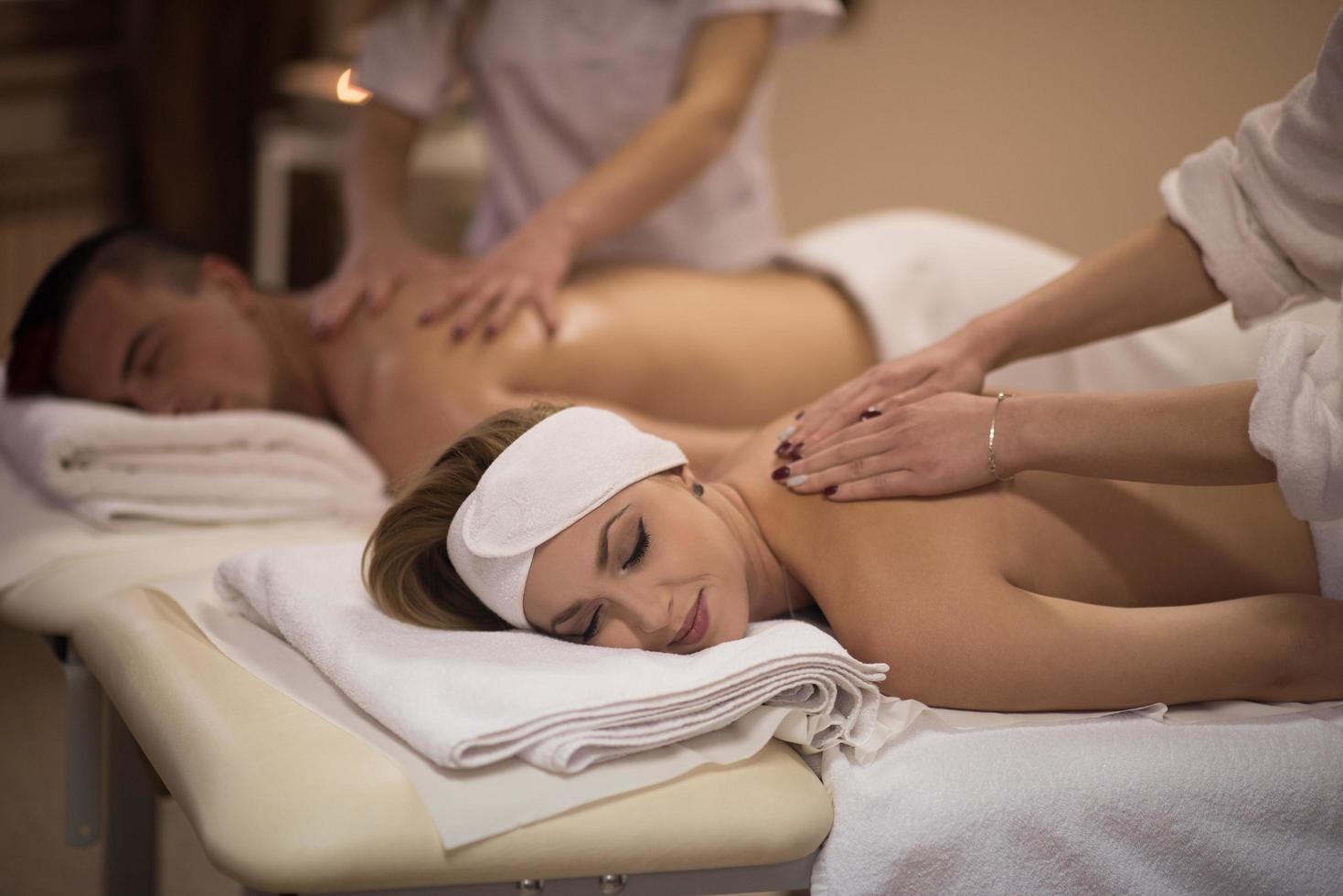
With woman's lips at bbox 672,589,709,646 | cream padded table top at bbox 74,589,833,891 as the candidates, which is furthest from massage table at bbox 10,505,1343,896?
woman's lips at bbox 672,589,709,646

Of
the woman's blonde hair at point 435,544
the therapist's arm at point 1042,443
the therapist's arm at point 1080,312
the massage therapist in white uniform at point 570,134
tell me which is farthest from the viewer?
the massage therapist in white uniform at point 570,134

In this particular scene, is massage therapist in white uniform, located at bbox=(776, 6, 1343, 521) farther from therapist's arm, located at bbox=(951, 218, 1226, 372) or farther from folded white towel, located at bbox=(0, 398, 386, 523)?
folded white towel, located at bbox=(0, 398, 386, 523)

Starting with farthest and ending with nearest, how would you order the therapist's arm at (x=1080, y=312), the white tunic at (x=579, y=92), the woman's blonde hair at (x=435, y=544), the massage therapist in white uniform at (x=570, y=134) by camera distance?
the white tunic at (x=579, y=92) → the massage therapist in white uniform at (x=570, y=134) → the therapist's arm at (x=1080, y=312) → the woman's blonde hair at (x=435, y=544)

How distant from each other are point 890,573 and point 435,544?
1.47ft

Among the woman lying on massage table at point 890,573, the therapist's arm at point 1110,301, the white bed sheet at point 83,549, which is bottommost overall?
the white bed sheet at point 83,549

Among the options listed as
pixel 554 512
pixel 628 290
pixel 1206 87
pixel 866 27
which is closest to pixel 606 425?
pixel 554 512

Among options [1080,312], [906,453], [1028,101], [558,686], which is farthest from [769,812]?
[1028,101]

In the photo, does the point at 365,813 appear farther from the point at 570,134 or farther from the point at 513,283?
the point at 570,134

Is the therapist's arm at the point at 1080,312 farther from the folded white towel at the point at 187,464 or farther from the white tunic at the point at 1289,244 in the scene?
the folded white towel at the point at 187,464

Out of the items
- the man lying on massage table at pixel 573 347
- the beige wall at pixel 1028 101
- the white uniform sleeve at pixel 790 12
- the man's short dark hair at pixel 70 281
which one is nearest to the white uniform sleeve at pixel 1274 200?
the beige wall at pixel 1028 101

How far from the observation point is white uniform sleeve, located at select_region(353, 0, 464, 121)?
2.09m

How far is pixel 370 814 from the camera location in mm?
878

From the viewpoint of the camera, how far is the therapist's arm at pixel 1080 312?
51.3 inches

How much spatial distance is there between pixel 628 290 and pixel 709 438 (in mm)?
349
